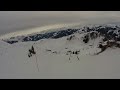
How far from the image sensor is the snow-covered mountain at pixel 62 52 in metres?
2.91

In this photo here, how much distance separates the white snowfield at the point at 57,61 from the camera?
2.84 m

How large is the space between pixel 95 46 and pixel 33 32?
0.72 meters

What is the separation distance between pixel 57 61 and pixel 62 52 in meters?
0.12

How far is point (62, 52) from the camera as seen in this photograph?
2984 millimetres

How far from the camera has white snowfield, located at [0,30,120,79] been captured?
284 cm

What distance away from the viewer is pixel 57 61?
118 inches

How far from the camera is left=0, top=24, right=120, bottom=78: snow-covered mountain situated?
9.54 ft
